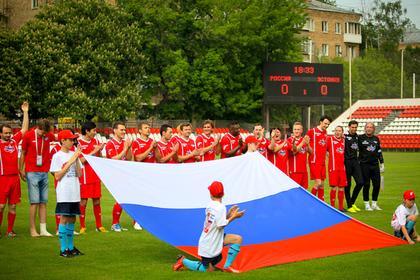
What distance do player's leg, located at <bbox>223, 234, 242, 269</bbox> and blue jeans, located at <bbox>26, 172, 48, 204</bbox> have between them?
5229 millimetres

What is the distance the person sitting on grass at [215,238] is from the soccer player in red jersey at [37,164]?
15.4 ft

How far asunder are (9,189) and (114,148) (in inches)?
85.5

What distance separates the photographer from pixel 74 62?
51312 millimetres

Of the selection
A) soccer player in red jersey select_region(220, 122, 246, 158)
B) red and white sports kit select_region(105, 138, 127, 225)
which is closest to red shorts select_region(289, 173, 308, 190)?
soccer player in red jersey select_region(220, 122, 246, 158)

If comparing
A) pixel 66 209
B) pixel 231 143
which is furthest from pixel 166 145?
pixel 66 209

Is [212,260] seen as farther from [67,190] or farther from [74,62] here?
[74,62]

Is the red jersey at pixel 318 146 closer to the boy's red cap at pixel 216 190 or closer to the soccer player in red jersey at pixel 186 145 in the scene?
the soccer player in red jersey at pixel 186 145

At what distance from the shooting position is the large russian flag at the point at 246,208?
12.4 m

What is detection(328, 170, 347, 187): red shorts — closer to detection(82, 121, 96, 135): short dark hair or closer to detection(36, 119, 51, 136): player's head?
detection(82, 121, 96, 135): short dark hair

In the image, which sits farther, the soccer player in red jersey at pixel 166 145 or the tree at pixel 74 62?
the tree at pixel 74 62

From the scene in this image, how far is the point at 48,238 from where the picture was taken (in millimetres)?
15062

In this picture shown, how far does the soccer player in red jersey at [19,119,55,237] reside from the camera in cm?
1523

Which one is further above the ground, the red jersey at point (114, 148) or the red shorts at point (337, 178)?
the red jersey at point (114, 148)

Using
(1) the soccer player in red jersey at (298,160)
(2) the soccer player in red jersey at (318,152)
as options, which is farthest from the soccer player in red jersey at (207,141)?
(2) the soccer player in red jersey at (318,152)
